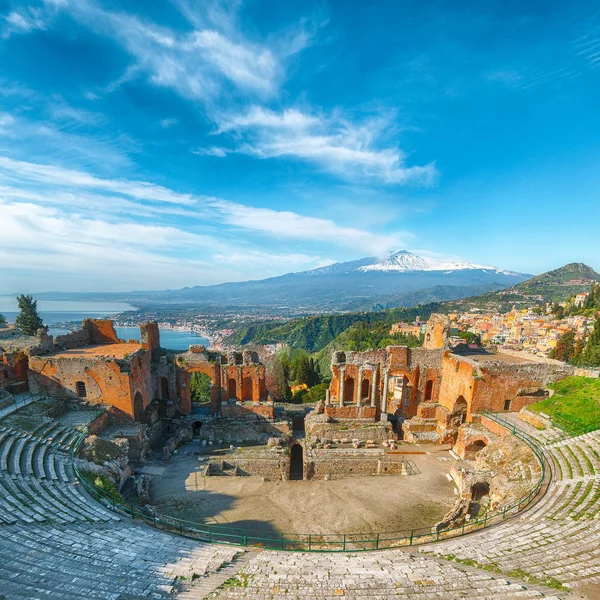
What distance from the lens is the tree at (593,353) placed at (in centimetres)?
4108

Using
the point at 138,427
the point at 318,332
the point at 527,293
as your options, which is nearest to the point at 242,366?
the point at 138,427

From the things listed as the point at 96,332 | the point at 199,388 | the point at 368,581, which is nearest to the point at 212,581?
the point at 368,581

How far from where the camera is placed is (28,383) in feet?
81.2

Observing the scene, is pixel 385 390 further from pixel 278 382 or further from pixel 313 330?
pixel 313 330

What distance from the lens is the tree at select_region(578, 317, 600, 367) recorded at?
4108cm

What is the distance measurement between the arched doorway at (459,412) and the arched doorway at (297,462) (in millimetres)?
12078

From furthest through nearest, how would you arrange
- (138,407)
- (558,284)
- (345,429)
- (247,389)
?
(558,284) → (247,389) → (345,429) → (138,407)

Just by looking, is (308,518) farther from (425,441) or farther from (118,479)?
(425,441)

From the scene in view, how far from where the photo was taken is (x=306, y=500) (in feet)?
64.7

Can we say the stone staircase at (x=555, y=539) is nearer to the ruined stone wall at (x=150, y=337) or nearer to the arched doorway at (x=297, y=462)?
the arched doorway at (x=297, y=462)

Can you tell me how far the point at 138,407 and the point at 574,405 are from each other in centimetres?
3034

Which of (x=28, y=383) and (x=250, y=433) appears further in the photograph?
(x=250, y=433)

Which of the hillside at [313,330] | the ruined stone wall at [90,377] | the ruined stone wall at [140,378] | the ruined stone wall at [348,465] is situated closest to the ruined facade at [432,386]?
the ruined stone wall at [348,465]

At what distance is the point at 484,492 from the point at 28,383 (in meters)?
30.7
